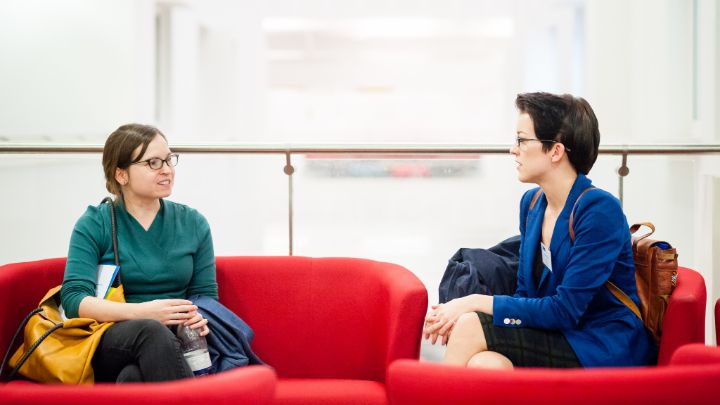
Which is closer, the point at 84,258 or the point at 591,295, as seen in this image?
the point at 591,295

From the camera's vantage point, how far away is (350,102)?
50.1 feet

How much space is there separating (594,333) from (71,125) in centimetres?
464

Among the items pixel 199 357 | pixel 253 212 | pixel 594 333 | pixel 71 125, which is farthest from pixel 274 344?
pixel 253 212

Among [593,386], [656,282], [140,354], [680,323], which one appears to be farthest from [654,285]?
[140,354]

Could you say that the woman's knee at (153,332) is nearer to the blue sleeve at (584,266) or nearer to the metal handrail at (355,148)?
the blue sleeve at (584,266)

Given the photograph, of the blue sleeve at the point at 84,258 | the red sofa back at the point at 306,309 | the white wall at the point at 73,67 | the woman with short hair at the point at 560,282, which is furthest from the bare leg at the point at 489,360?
the white wall at the point at 73,67

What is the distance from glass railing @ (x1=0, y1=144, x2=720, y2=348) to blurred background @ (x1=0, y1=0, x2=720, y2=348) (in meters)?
0.03

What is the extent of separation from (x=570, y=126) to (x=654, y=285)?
0.57m

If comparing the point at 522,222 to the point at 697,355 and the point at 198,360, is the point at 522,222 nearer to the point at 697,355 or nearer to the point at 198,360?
the point at 697,355

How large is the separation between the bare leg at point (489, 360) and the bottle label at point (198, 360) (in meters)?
0.87

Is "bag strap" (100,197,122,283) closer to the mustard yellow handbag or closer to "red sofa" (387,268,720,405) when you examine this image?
the mustard yellow handbag

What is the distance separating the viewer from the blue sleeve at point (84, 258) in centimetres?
241

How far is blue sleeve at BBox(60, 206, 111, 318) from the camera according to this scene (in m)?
2.41

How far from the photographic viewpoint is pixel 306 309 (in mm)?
2836
